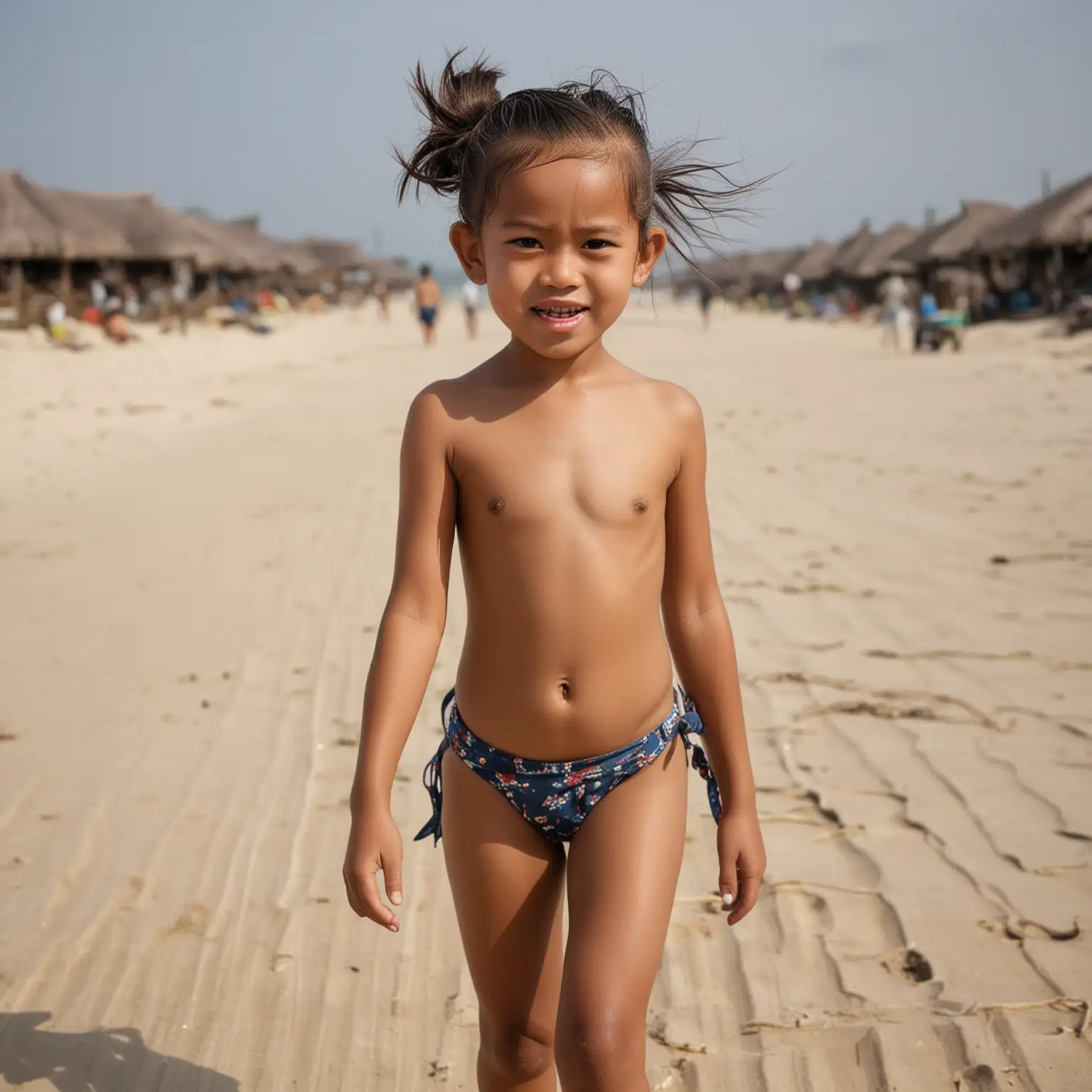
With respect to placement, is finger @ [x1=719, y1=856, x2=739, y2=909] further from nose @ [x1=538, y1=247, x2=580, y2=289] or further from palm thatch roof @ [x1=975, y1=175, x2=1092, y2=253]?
palm thatch roof @ [x1=975, y1=175, x2=1092, y2=253]

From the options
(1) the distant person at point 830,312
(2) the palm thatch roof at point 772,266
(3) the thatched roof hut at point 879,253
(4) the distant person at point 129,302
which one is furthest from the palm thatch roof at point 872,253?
(4) the distant person at point 129,302

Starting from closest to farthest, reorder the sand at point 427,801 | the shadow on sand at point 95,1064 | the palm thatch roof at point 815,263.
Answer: the shadow on sand at point 95,1064
the sand at point 427,801
the palm thatch roof at point 815,263

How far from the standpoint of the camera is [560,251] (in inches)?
73.6

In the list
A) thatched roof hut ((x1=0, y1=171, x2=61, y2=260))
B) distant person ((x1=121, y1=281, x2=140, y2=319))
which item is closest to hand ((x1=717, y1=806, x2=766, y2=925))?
thatched roof hut ((x1=0, y1=171, x2=61, y2=260))

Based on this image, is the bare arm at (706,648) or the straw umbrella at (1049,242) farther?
the straw umbrella at (1049,242)

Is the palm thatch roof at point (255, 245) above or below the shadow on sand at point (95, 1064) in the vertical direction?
above

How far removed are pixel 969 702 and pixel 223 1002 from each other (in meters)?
3.03

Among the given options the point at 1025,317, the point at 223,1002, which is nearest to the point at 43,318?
the point at 1025,317

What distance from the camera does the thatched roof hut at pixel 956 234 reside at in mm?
31906

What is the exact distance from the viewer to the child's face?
186 centimetres

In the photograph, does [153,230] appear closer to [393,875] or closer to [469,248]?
[469,248]

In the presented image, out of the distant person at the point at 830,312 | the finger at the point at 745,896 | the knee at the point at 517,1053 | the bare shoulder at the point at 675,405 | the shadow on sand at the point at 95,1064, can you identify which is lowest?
the distant person at the point at 830,312

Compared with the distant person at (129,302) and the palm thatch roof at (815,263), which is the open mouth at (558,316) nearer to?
the distant person at (129,302)

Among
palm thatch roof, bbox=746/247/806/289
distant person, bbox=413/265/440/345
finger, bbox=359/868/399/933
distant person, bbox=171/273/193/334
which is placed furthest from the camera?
palm thatch roof, bbox=746/247/806/289
